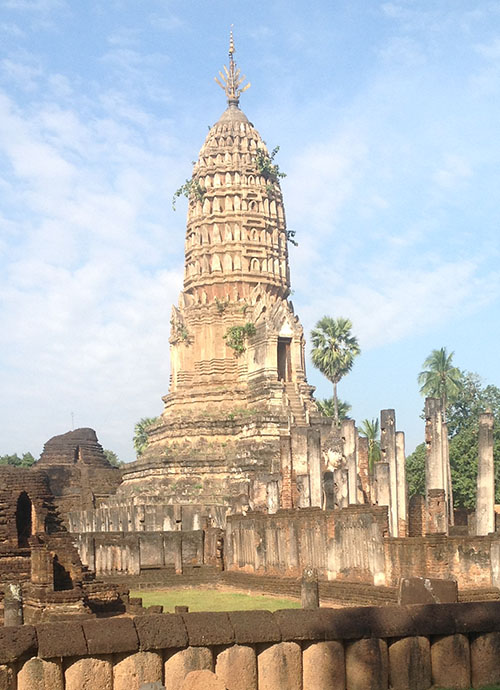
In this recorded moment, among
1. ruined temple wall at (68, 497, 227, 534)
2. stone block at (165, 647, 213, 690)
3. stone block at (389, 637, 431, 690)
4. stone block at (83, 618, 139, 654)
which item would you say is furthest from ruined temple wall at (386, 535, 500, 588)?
ruined temple wall at (68, 497, 227, 534)

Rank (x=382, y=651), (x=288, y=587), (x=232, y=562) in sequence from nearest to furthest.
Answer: (x=382, y=651), (x=288, y=587), (x=232, y=562)

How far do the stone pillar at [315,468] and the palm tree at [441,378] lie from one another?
28040mm

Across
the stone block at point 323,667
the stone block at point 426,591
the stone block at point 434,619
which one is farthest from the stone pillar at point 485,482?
the stone block at point 323,667

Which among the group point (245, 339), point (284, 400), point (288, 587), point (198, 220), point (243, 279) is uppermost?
point (198, 220)

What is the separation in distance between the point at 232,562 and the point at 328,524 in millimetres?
8248

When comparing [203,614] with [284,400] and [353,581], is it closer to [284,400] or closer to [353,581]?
[353,581]

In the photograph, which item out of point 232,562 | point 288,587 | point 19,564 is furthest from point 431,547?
point 232,562

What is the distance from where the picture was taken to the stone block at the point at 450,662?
31.4 ft

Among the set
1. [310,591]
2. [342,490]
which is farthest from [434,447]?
[310,591]

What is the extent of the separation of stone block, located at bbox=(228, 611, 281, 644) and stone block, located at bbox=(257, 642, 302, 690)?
0.11 m

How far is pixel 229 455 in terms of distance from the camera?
136ft

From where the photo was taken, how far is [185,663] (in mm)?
8969

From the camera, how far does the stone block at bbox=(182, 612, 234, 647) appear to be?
902 centimetres

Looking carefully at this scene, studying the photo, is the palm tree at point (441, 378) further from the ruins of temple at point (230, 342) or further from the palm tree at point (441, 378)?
the ruins of temple at point (230, 342)
